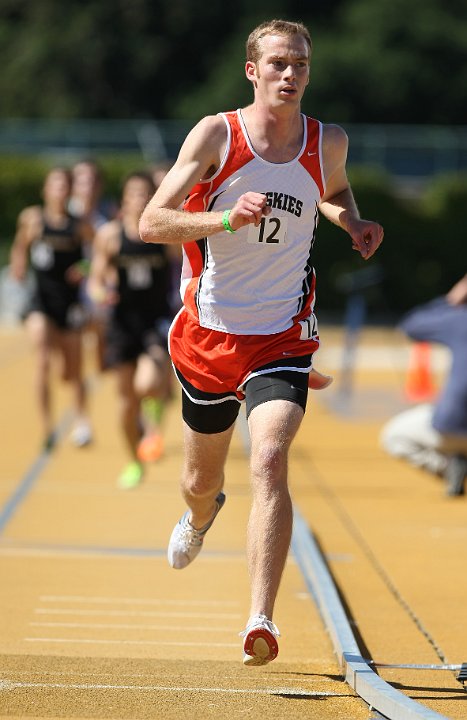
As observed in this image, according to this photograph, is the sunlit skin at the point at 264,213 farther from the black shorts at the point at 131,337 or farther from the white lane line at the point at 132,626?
the black shorts at the point at 131,337

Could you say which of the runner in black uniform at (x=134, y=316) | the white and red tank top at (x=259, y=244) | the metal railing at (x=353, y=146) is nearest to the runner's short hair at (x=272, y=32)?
the white and red tank top at (x=259, y=244)

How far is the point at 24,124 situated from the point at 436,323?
47158mm

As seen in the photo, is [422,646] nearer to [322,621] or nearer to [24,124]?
[322,621]

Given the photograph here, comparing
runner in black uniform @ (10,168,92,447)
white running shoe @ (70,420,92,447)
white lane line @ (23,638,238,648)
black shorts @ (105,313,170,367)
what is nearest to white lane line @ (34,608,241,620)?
white lane line @ (23,638,238,648)

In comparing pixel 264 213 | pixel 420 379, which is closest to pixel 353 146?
pixel 420 379

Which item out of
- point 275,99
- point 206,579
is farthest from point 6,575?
point 275,99

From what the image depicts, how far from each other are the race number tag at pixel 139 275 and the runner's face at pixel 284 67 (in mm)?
5370

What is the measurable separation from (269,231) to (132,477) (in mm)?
5328

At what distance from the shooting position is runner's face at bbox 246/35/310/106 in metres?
A: 5.54

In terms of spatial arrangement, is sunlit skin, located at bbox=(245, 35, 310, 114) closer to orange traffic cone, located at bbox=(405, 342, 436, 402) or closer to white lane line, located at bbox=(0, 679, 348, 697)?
white lane line, located at bbox=(0, 679, 348, 697)

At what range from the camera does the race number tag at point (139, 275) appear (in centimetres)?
1091

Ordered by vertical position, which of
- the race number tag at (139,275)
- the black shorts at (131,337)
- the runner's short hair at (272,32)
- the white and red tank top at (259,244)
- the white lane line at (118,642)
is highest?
the runner's short hair at (272,32)

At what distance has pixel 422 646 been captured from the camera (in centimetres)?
610

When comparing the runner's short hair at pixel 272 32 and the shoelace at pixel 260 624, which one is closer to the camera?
the shoelace at pixel 260 624
